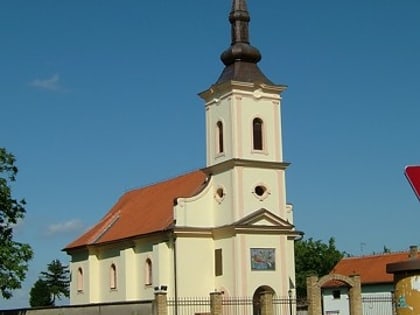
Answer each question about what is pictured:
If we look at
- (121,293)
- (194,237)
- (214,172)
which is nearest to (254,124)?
(214,172)

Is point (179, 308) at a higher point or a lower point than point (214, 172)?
lower

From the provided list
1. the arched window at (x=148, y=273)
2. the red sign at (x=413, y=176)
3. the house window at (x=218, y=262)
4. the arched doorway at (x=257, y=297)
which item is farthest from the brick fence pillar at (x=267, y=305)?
the red sign at (x=413, y=176)

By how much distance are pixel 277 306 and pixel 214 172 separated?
775cm

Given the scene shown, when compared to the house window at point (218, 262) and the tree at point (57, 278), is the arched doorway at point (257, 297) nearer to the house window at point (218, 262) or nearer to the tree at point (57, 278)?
the house window at point (218, 262)

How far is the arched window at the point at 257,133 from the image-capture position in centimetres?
3841

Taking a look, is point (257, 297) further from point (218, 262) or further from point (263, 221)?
point (263, 221)

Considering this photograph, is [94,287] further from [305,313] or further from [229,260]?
[305,313]

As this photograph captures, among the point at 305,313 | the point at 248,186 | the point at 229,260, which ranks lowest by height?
the point at 305,313

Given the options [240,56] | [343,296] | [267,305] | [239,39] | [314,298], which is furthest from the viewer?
[343,296]

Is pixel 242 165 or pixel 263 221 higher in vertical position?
pixel 242 165

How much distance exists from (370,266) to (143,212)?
686 inches

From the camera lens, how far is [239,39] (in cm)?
3978

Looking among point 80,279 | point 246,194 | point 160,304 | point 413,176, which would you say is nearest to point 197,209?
point 246,194

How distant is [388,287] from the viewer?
46.9 metres
